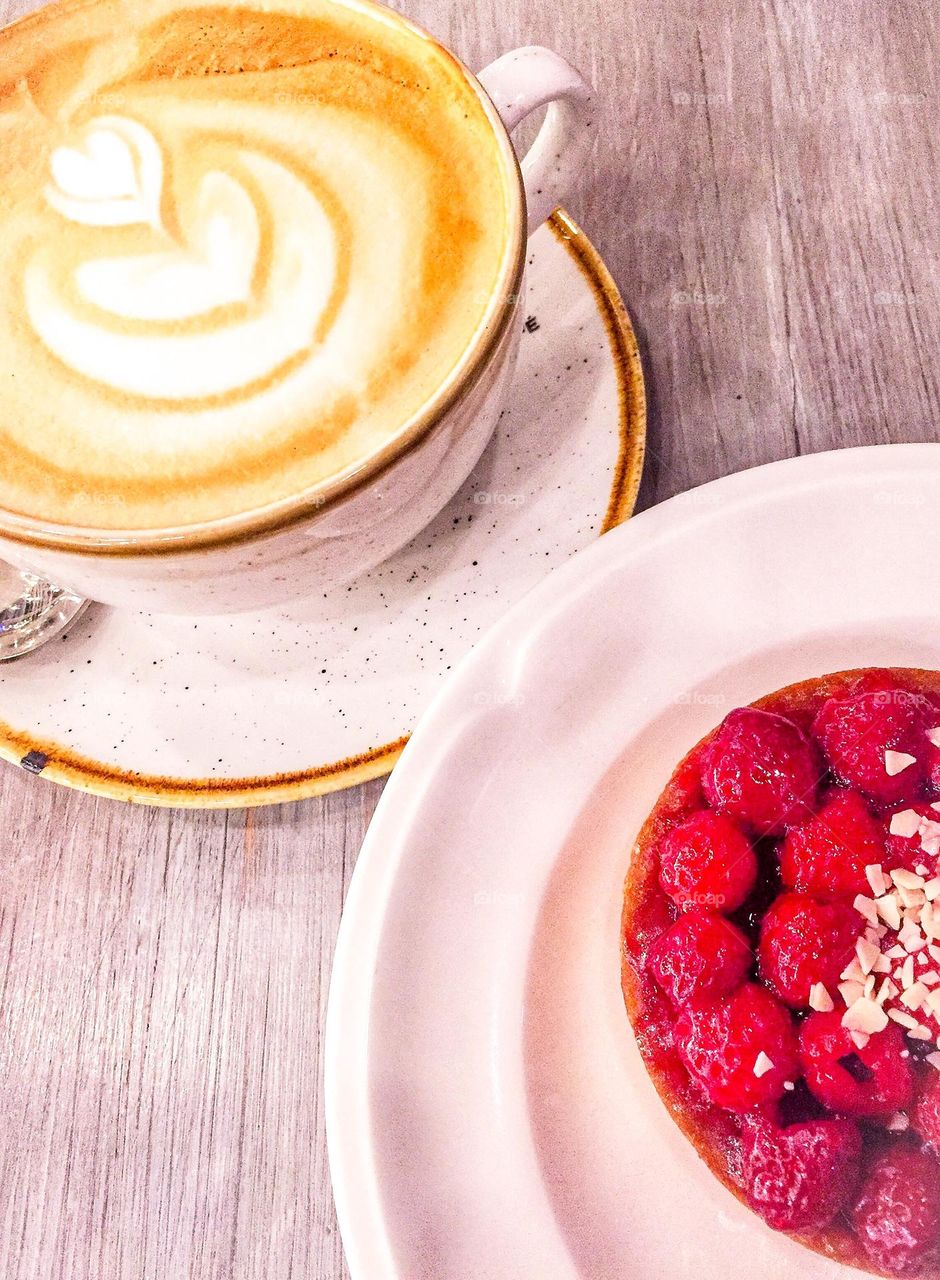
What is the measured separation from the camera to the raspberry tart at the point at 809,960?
1.89ft

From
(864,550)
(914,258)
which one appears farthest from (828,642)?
(914,258)

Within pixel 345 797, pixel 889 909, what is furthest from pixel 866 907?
pixel 345 797

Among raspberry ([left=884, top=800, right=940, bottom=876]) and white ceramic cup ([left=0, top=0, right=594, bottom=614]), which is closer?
white ceramic cup ([left=0, top=0, right=594, bottom=614])

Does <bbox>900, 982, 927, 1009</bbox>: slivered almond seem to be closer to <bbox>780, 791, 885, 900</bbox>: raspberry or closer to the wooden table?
<bbox>780, 791, 885, 900</bbox>: raspberry

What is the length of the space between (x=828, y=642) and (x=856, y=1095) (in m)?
0.28

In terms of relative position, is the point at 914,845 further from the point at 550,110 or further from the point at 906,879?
the point at 550,110

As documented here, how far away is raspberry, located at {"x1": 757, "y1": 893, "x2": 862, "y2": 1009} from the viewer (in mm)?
600

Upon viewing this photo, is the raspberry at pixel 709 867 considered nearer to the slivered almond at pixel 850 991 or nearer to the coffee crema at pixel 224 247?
the slivered almond at pixel 850 991

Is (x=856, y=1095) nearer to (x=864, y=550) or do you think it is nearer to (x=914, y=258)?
(x=864, y=550)

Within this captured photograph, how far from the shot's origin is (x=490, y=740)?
2.07 feet

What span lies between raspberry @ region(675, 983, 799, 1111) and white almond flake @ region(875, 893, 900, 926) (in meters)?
0.09

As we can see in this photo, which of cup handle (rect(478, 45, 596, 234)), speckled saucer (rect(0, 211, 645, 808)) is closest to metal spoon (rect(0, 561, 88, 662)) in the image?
speckled saucer (rect(0, 211, 645, 808))

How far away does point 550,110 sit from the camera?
2.21ft

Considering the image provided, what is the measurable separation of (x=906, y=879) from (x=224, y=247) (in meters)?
0.58
